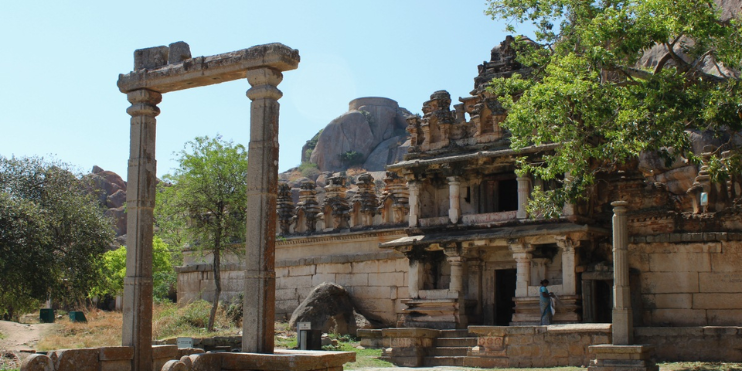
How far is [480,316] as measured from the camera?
22141 mm

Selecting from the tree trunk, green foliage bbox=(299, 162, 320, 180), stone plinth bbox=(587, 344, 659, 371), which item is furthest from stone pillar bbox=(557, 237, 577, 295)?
green foliage bbox=(299, 162, 320, 180)

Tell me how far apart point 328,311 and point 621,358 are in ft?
35.3

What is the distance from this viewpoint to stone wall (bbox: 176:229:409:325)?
24719 mm

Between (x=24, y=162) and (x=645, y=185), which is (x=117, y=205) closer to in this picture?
(x=24, y=162)

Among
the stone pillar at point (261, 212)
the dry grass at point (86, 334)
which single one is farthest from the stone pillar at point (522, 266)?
the dry grass at point (86, 334)

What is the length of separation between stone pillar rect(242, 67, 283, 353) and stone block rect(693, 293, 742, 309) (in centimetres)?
1096

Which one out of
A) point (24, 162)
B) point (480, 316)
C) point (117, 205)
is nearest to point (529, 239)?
point (480, 316)

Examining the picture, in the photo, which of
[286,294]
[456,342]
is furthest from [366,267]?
[456,342]

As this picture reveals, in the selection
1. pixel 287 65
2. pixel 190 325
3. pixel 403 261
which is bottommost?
pixel 190 325

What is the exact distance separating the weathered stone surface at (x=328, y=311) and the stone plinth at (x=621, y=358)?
1007 cm

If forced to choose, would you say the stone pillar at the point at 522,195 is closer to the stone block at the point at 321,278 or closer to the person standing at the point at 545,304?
the person standing at the point at 545,304

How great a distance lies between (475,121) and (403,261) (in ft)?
16.1

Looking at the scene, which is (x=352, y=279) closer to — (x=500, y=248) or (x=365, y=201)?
(x=365, y=201)

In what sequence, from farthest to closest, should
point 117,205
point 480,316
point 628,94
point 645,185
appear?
point 117,205 < point 480,316 < point 645,185 < point 628,94
